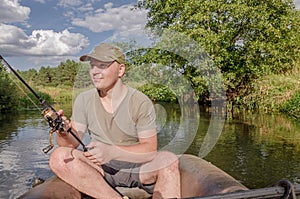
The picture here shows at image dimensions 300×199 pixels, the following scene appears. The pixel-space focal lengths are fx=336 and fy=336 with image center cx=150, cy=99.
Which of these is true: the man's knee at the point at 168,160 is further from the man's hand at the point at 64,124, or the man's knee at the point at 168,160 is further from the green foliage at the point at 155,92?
the green foliage at the point at 155,92

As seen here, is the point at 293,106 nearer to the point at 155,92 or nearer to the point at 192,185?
the point at 155,92

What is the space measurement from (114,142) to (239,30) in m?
13.2

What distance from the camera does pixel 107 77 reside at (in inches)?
98.5

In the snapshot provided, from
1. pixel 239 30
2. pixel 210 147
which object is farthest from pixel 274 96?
pixel 210 147

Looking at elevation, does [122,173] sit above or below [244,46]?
below

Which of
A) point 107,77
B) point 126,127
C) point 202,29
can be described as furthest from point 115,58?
point 202,29

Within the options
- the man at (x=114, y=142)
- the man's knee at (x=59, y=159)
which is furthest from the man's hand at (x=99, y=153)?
the man's knee at (x=59, y=159)

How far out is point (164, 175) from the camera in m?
2.46

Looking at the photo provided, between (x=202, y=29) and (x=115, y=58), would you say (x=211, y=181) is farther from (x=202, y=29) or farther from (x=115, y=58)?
(x=202, y=29)

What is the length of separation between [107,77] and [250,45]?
1290 centimetres

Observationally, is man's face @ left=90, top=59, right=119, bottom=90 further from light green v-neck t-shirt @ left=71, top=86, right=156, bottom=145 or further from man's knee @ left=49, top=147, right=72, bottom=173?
man's knee @ left=49, top=147, right=72, bottom=173

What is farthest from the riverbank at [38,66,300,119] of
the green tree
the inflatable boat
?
the inflatable boat

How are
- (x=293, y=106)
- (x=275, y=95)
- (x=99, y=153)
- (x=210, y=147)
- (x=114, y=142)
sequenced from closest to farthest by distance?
(x=99, y=153), (x=114, y=142), (x=210, y=147), (x=293, y=106), (x=275, y=95)

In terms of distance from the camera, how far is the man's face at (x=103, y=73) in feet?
8.17
